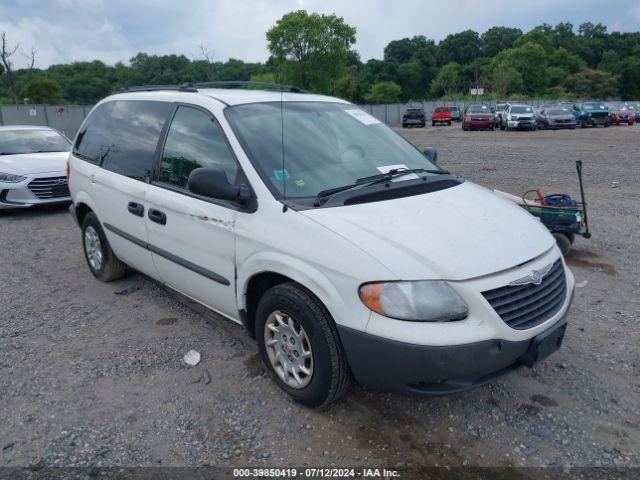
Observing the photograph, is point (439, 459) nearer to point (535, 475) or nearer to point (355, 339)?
point (535, 475)

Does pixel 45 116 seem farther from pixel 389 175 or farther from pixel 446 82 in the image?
pixel 446 82

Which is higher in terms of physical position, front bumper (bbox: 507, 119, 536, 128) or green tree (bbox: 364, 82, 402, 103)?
green tree (bbox: 364, 82, 402, 103)

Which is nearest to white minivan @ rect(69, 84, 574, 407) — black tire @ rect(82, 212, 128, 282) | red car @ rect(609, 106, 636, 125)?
black tire @ rect(82, 212, 128, 282)

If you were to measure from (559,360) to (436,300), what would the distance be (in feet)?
5.32

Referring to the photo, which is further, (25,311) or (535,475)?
(25,311)

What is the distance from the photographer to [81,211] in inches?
205

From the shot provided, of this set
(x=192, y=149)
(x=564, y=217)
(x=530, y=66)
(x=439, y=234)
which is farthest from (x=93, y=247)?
(x=530, y=66)

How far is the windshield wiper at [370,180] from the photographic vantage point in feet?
9.83

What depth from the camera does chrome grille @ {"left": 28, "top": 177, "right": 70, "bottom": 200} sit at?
27.5 ft

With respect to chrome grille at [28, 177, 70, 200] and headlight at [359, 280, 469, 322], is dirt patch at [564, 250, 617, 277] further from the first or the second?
chrome grille at [28, 177, 70, 200]

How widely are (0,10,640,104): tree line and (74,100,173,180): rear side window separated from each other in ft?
62.3

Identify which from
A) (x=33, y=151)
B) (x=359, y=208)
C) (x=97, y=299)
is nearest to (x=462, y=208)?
(x=359, y=208)

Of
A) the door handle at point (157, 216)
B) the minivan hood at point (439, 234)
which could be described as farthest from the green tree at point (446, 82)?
the minivan hood at point (439, 234)

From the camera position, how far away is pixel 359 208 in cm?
287
